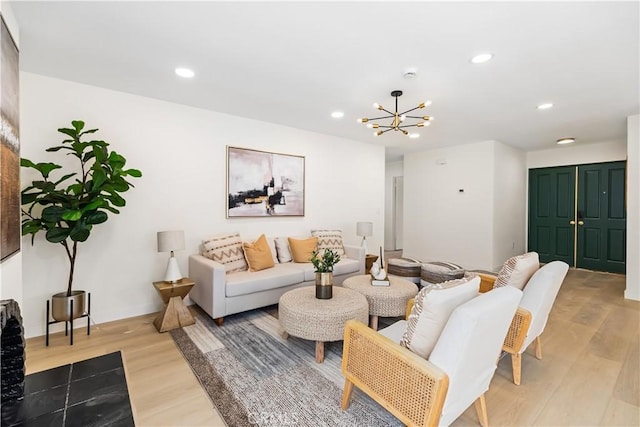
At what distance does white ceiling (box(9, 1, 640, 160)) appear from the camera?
1.83m

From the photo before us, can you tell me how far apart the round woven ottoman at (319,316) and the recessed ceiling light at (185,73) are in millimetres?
2262

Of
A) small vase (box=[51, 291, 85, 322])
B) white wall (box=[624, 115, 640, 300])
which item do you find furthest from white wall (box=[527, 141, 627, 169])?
small vase (box=[51, 291, 85, 322])

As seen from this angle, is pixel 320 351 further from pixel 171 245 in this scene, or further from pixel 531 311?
pixel 171 245

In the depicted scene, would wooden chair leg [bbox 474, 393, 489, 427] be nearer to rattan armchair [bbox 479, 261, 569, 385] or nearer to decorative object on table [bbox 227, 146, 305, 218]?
rattan armchair [bbox 479, 261, 569, 385]

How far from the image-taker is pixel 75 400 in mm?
1605

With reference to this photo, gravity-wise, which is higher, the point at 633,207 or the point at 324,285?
the point at 633,207

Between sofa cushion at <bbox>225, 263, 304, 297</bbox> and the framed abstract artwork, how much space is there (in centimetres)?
168

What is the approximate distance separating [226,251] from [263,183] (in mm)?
1199

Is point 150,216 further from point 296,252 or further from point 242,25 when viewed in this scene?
A: point 242,25

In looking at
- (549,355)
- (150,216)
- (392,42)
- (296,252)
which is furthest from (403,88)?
(150,216)

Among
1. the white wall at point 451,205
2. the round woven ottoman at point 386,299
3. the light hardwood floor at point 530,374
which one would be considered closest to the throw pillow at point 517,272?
the light hardwood floor at point 530,374

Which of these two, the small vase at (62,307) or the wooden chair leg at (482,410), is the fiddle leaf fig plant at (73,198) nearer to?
the small vase at (62,307)

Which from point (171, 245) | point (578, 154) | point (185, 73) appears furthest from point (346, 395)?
point (578, 154)

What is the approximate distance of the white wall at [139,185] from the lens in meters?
2.72
